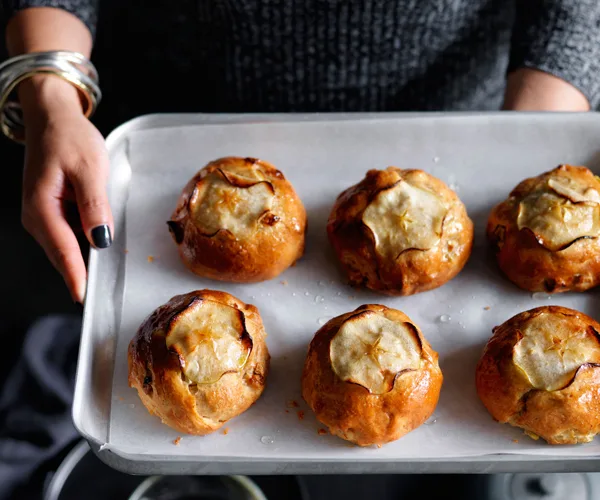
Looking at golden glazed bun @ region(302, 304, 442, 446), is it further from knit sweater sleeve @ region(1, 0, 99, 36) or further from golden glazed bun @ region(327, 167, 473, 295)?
knit sweater sleeve @ region(1, 0, 99, 36)

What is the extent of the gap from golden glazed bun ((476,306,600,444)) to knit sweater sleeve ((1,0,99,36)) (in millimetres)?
1498

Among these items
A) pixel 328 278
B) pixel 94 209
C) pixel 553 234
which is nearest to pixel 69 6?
pixel 94 209

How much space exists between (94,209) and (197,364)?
0.49 meters

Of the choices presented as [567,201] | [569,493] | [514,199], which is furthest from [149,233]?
[569,493]

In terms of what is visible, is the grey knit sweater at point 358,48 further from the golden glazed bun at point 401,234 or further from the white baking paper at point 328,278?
the golden glazed bun at point 401,234

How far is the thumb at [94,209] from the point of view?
166cm

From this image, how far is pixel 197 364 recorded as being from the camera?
1.47 metres

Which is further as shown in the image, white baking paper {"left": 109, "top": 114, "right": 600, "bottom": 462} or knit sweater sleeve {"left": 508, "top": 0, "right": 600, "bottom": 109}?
knit sweater sleeve {"left": 508, "top": 0, "right": 600, "bottom": 109}

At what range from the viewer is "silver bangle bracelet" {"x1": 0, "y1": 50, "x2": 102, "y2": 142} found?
Result: 1.83m

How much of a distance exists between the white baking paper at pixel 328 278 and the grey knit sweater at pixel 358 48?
198mm

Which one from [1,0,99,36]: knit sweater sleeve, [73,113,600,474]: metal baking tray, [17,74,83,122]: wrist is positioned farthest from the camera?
[1,0,99,36]: knit sweater sleeve

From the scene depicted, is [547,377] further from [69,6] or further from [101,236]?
[69,6]

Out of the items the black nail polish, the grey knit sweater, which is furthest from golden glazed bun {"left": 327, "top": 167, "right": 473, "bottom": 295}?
the black nail polish

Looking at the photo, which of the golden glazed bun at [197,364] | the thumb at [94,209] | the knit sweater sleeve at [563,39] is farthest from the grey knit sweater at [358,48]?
the golden glazed bun at [197,364]
